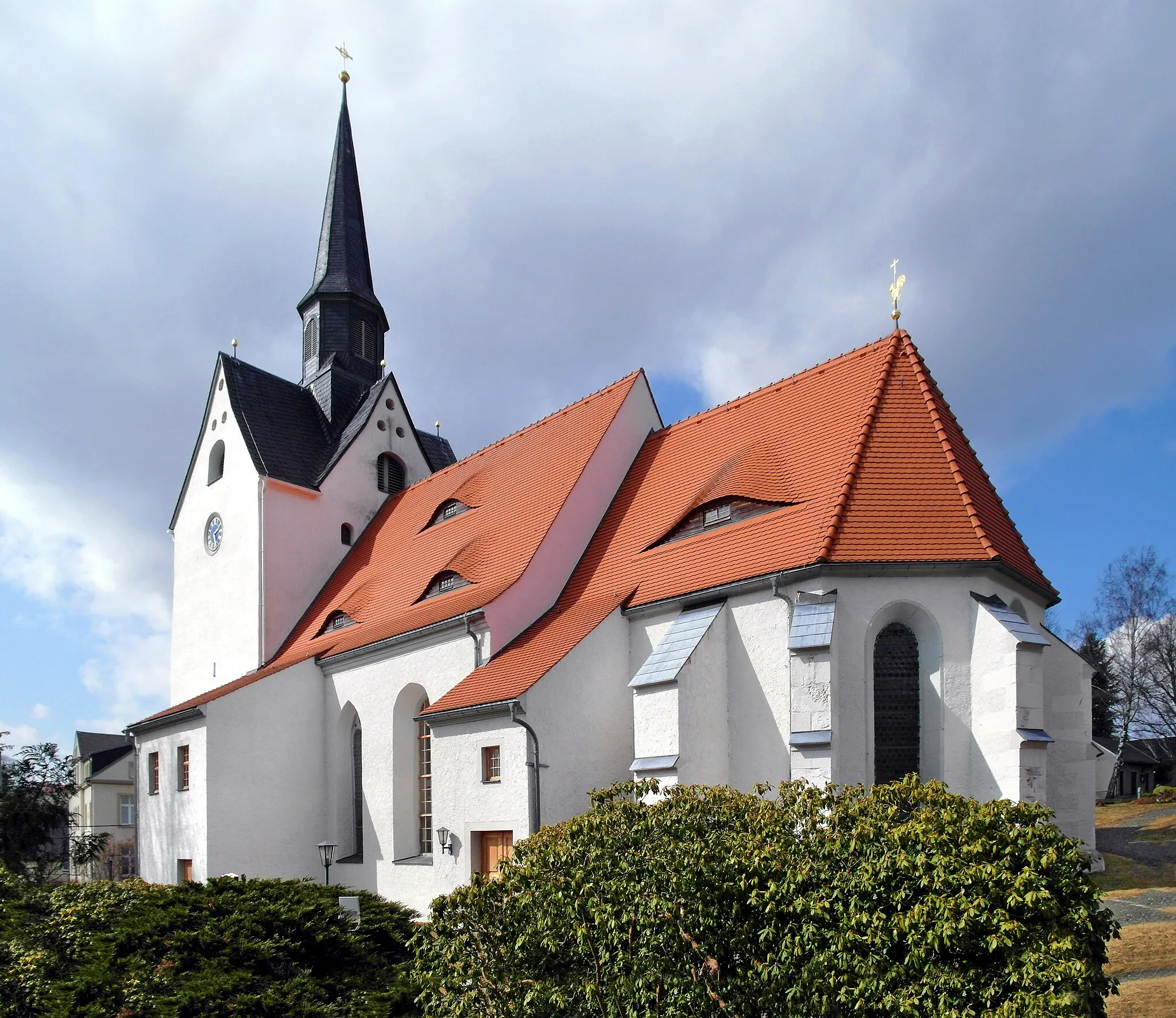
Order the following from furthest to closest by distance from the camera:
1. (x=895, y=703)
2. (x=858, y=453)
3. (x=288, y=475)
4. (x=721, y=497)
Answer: (x=288, y=475)
(x=721, y=497)
(x=858, y=453)
(x=895, y=703)

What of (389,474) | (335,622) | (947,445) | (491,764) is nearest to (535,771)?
(491,764)

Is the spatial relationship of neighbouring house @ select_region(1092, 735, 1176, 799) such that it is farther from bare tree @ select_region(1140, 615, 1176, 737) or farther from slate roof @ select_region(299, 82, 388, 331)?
slate roof @ select_region(299, 82, 388, 331)

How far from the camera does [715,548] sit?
15.0 m

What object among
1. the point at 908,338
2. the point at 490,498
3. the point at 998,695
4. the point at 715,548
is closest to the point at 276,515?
the point at 490,498

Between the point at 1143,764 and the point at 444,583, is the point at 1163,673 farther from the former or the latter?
the point at 444,583

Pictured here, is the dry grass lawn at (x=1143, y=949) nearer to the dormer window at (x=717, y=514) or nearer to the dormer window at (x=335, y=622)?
the dormer window at (x=717, y=514)

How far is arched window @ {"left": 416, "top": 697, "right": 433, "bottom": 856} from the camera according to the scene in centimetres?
1823

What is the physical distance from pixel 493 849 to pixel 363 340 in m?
18.1

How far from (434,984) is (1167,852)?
18.6m

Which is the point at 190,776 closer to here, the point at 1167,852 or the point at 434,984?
the point at 434,984

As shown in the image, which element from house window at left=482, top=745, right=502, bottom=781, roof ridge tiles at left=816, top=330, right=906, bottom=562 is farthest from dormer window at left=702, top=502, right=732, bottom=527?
house window at left=482, top=745, right=502, bottom=781

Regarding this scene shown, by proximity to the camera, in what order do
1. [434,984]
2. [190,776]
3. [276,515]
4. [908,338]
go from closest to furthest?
[434,984], [908,338], [190,776], [276,515]

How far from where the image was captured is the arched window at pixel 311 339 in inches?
1139

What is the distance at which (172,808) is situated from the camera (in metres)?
21.0
